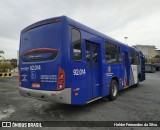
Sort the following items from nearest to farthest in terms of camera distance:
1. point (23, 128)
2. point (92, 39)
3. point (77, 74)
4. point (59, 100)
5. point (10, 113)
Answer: point (23, 128), point (59, 100), point (77, 74), point (10, 113), point (92, 39)

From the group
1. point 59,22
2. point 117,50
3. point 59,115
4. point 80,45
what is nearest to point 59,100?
point 59,115

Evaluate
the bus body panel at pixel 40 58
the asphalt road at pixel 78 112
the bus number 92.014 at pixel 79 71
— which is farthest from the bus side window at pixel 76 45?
the asphalt road at pixel 78 112

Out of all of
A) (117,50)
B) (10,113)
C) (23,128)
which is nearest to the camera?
(23,128)

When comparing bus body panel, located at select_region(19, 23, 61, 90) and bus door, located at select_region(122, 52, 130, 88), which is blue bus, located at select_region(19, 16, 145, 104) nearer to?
bus body panel, located at select_region(19, 23, 61, 90)

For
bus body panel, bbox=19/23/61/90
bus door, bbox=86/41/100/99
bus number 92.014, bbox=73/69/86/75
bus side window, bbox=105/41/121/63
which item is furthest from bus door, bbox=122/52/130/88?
bus body panel, bbox=19/23/61/90

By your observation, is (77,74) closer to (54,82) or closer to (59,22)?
(54,82)

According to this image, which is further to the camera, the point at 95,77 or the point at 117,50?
the point at 117,50

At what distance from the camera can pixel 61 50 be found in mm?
5496

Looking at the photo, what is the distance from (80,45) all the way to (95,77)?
1.63 metres

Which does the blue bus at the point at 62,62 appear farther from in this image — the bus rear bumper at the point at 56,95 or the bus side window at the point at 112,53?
the bus side window at the point at 112,53

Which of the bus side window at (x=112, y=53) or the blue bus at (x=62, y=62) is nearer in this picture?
the blue bus at (x=62, y=62)

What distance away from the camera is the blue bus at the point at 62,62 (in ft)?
18.0

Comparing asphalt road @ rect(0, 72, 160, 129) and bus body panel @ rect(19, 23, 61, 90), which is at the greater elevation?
bus body panel @ rect(19, 23, 61, 90)

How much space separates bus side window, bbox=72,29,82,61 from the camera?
5829 millimetres
